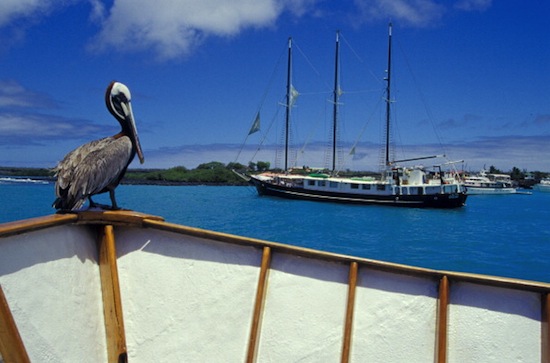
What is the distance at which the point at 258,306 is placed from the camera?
9.80 feet

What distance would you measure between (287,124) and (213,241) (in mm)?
47967

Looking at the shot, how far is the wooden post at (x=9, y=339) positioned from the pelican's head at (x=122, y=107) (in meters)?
1.46

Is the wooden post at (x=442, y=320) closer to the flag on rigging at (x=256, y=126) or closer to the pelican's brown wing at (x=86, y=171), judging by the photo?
the pelican's brown wing at (x=86, y=171)

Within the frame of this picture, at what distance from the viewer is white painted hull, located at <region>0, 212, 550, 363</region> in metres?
2.60

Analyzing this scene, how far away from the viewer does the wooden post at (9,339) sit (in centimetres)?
230

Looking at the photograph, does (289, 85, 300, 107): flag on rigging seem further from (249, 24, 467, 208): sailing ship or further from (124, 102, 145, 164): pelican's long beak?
(124, 102, 145, 164): pelican's long beak

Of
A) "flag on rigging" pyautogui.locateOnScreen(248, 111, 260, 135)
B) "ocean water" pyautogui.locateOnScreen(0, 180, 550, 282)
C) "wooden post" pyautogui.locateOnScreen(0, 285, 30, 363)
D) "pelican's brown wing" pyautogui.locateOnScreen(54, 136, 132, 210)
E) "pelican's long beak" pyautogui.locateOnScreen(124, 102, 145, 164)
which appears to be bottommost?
"ocean water" pyautogui.locateOnScreen(0, 180, 550, 282)

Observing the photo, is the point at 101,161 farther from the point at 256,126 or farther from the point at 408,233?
the point at 256,126

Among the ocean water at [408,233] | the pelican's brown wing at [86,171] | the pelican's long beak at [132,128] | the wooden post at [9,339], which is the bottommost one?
the ocean water at [408,233]

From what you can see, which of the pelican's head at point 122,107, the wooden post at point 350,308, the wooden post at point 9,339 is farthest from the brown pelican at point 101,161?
the wooden post at point 350,308

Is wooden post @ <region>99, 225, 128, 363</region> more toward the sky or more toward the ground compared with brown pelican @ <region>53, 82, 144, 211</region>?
more toward the ground

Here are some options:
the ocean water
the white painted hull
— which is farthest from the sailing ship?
the white painted hull

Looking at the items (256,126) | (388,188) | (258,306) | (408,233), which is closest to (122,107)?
(258,306)

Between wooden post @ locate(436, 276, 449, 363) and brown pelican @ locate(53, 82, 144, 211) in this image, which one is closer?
wooden post @ locate(436, 276, 449, 363)
